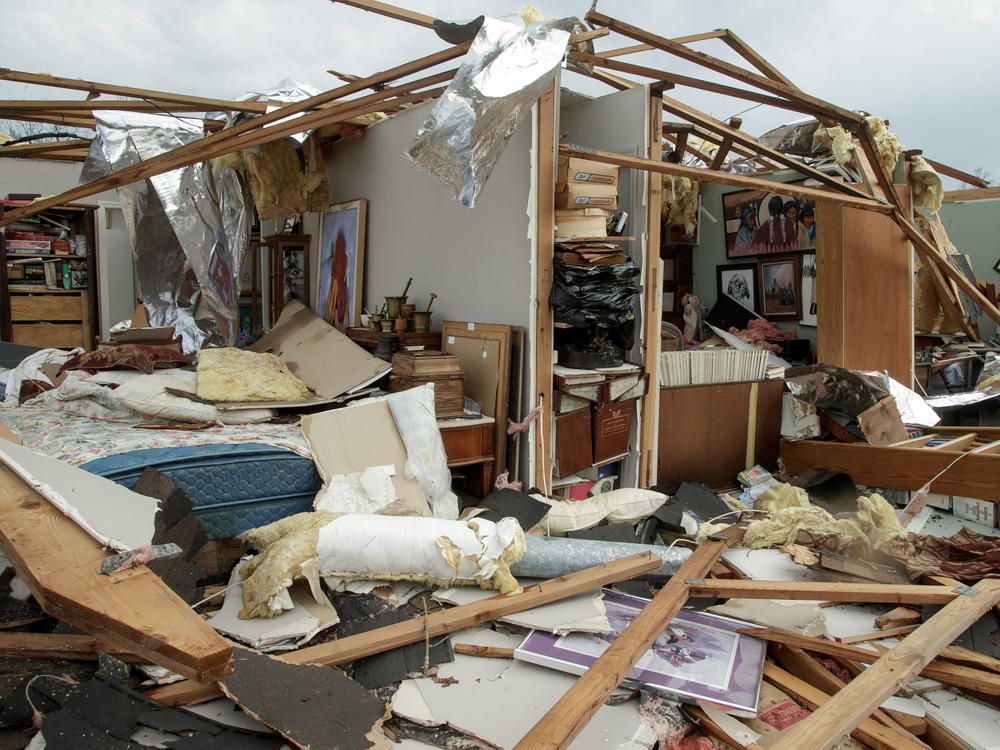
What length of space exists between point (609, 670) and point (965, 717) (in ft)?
4.20

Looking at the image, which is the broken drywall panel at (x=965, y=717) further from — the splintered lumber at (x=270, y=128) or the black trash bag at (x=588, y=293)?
the splintered lumber at (x=270, y=128)

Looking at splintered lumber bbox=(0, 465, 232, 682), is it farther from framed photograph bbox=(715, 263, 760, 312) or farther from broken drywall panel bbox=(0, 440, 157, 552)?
framed photograph bbox=(715, 263, 760, 312)

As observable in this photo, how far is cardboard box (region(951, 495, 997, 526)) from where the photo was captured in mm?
4066

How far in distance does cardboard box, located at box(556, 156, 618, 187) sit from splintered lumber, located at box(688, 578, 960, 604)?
96.1 inches

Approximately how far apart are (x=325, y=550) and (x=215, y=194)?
4.24 m

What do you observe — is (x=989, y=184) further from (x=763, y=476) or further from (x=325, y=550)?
(x=325, y=550)

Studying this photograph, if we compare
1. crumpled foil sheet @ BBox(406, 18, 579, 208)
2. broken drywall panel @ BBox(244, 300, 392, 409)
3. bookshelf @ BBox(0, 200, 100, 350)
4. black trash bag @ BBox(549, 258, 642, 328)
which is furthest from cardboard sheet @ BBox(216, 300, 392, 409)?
bookshelf @ BBox(0, 200, 100, 350)

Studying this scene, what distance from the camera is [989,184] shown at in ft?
24.9

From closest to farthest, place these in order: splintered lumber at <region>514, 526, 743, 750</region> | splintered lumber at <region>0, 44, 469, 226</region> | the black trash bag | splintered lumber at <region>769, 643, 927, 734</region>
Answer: splintered lumber at <region>514, 526, 743, 750</region> < splintered lumber at <region>769, 643, 927, 734</region> < splintered lumber at <region>0, 44, 469, 226</region> < the black trash bag


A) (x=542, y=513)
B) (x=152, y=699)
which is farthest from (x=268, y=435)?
(x=152, y=699)

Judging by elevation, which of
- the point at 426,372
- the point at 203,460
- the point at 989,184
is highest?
the point at 989,184

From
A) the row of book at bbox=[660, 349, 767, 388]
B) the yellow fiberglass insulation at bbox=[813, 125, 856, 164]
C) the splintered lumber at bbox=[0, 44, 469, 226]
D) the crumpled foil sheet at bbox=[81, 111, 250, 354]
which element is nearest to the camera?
the splintered lumber at bbox=[0, 44, 469, 226]

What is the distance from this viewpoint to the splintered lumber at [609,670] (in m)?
1.76

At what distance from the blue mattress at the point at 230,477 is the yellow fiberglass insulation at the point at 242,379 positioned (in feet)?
2.23
